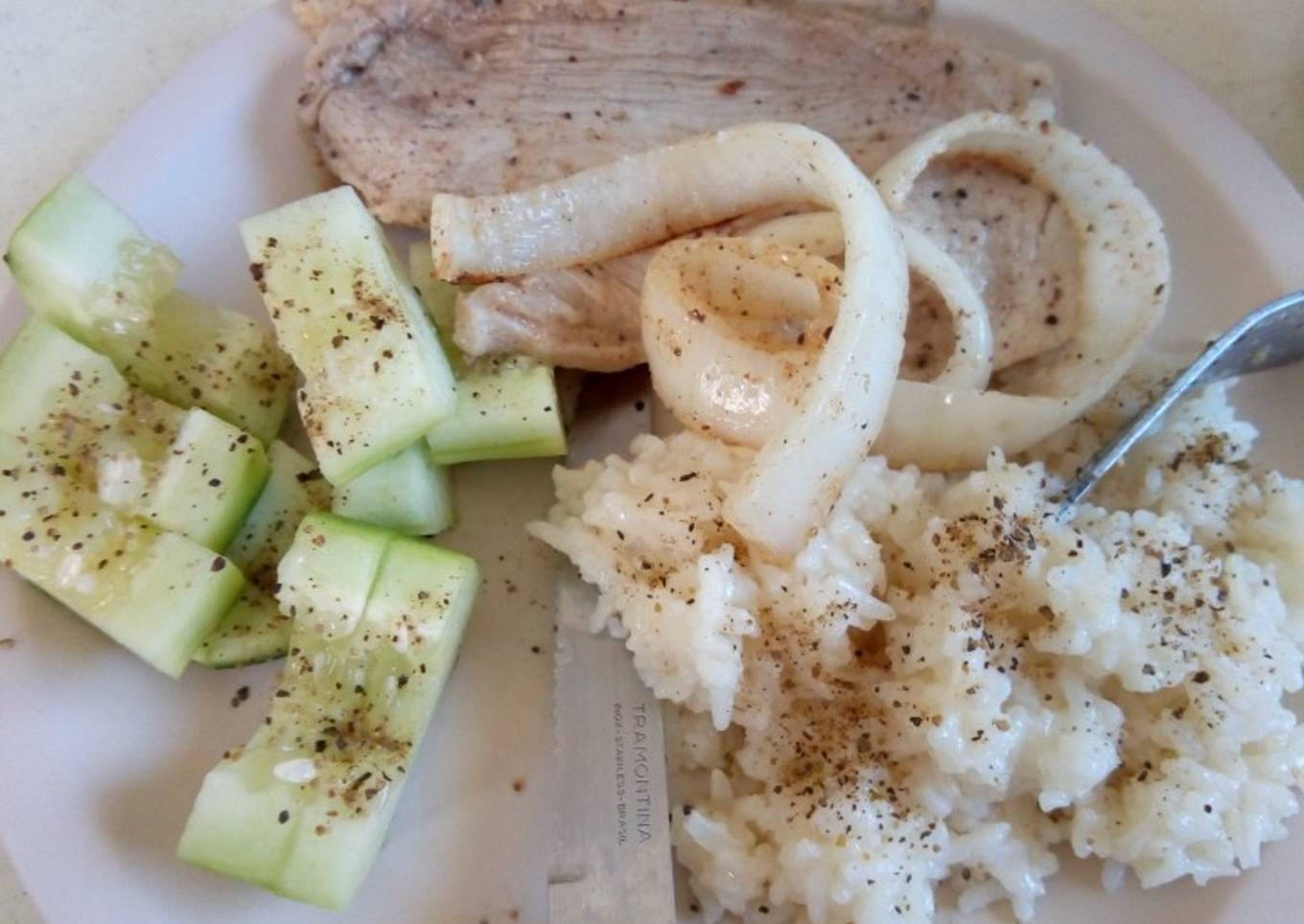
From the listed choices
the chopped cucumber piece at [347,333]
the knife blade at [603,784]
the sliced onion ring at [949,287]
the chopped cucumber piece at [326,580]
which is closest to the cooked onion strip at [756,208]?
the sliced onion ring at [949,287]

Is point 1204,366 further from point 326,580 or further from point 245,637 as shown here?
point 245,637

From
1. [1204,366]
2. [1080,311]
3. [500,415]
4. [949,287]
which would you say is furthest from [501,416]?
[1204,366]

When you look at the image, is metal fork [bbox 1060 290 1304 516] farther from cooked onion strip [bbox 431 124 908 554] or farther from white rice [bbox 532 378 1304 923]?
cooked onion strip [bbox 431 124 908 554]

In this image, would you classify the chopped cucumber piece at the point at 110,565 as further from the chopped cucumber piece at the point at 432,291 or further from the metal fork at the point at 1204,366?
the metal fork at the point at 1204,366

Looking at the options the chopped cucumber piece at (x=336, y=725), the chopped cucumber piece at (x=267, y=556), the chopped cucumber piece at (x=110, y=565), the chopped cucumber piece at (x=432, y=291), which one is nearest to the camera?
the chopped cucumber piece at (x=336, y=725)

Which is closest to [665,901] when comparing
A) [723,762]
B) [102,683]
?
[723,762]

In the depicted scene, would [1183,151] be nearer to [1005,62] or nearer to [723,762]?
[1005,62]
